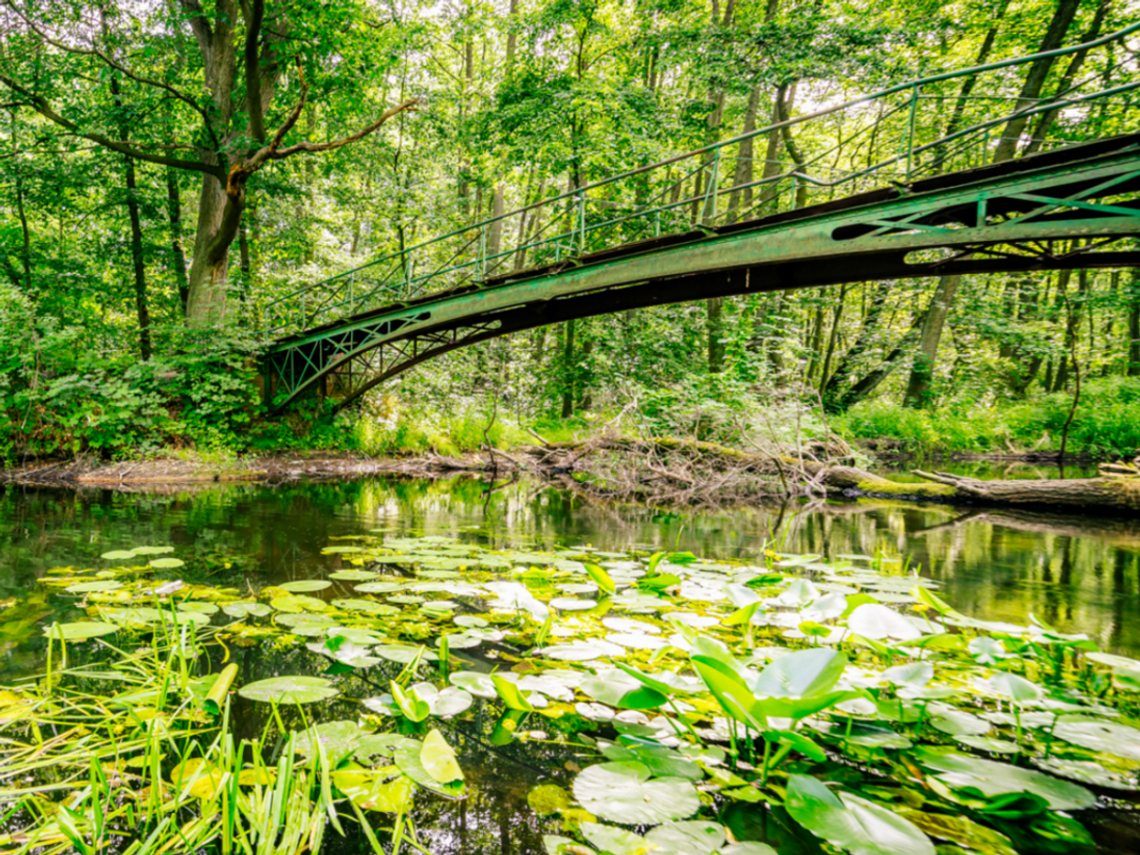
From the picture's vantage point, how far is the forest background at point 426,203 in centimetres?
820

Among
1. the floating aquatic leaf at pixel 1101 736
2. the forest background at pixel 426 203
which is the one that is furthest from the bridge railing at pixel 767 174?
the floating aquatic leaf at pixel 1101 736

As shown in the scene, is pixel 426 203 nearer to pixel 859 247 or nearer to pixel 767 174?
pixel 767 174

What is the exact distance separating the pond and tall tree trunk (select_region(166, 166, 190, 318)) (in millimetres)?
8876

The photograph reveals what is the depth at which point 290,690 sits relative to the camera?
1.32 metres

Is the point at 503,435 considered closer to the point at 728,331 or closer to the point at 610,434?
the point at 610,434

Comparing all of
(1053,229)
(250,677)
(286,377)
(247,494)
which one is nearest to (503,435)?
(286,377)

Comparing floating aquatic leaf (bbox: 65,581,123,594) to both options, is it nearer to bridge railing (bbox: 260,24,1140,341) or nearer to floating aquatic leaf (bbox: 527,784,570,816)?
floating aquatic leaf (bbox: 527,784,570,816)

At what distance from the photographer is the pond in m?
1.00

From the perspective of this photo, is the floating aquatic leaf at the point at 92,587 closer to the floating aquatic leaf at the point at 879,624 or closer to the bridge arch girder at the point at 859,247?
the floating aquatic leaf at the point at 879,624

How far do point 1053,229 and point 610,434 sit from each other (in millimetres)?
5468

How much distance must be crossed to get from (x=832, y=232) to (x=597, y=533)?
359 centimetres

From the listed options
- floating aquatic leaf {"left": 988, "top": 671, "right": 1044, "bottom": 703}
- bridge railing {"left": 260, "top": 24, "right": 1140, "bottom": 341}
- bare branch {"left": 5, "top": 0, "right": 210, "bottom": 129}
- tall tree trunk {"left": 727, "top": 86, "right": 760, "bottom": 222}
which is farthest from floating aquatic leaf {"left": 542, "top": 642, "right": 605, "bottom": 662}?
bare branch {"left": 5, "top": 0, "right": 210, "bottom": 129}

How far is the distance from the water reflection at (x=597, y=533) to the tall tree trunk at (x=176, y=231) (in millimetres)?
7238

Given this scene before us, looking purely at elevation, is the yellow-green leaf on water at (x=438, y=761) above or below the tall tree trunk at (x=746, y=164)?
below
